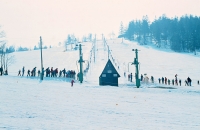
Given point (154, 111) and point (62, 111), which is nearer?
point (62, 111)

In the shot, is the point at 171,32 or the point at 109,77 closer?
the point at 109,77

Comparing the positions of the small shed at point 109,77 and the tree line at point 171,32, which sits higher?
the tree line at point 171,32

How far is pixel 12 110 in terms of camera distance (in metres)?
11.0

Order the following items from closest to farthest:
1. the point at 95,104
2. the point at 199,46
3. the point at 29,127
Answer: the point at 29,127
the point at 95,104
the point at 199,46

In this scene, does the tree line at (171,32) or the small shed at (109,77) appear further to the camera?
the tree line at (171,32)

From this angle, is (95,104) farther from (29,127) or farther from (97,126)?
(29,127)

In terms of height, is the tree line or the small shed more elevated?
the tree line

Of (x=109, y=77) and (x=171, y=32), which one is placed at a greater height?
(x=171, y=32)

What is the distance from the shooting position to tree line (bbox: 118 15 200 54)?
9906cm

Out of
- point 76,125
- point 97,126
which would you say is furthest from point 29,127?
point 97,126

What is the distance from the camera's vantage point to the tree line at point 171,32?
99.1 meters

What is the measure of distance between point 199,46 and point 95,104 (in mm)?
92237

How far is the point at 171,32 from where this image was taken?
371 feet

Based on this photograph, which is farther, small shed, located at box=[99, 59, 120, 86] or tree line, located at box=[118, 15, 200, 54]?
tree line, located at box=[118, 15, 200, 54]
